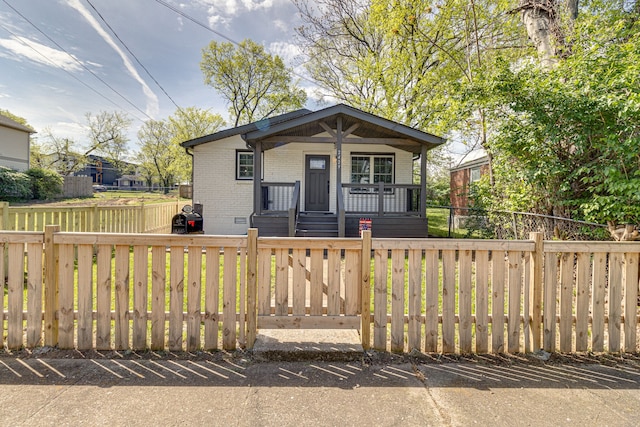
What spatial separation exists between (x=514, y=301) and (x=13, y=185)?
83.5 ft

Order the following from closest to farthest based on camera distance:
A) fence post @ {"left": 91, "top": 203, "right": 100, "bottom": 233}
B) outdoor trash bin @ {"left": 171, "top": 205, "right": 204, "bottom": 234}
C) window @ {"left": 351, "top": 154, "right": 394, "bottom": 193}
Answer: fence post @ {"left": 91, "top": 203, "right": 100, "bottom": 233} < outdoor trash bin @ {"left": 171, "top": 205, "right": 204, "bottom": 234} < window @ {"left": 351, "top": 154, "right": 394, "bottom": 193}

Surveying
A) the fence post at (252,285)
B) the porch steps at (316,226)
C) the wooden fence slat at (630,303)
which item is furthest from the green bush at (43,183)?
the wooden fence slat at (630,303)

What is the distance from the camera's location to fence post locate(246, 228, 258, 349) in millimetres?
2777

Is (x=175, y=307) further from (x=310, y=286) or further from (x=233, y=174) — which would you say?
(x=233, y=174)

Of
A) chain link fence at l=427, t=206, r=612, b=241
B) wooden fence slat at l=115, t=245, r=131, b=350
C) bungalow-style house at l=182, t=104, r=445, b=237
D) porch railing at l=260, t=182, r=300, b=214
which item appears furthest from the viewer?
bungalow-style house at l=182, t=104, r=445, b=237

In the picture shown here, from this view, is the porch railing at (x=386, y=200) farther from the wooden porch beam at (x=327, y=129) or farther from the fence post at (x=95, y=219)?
the fence post at (x=95, y=219)

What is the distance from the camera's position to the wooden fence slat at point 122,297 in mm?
2730

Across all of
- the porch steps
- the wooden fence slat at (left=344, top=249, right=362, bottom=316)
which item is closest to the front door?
the porch steps

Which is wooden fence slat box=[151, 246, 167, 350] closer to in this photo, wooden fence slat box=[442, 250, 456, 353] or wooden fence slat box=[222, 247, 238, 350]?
wooden fence slat box=[222, 247, 238, 350]

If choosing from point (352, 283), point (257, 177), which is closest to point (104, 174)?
point (257, 177)

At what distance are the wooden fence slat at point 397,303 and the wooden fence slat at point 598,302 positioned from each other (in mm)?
1884

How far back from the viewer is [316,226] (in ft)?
29.5

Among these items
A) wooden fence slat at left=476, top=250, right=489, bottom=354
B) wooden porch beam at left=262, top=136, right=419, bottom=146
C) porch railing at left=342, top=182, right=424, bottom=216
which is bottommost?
wooden fence slat at left=476, top=250, right=489, bottom=354

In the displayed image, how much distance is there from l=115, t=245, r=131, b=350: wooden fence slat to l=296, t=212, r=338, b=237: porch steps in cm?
589
